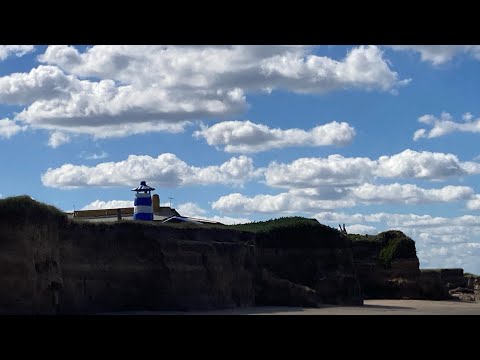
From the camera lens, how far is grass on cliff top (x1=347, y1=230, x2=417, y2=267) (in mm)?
54375

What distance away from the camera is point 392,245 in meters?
55.1

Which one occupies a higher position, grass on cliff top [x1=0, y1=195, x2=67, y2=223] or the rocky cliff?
grass on cliff top [x1=0, y1=195, x2=67, y2=223]

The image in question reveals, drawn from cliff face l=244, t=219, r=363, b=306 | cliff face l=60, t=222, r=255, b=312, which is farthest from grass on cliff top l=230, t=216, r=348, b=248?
cliff face l=60, t=222, r=255, b=312

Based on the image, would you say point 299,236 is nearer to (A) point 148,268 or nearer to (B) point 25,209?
(A) point 148,268

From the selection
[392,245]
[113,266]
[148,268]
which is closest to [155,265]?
[148,268]

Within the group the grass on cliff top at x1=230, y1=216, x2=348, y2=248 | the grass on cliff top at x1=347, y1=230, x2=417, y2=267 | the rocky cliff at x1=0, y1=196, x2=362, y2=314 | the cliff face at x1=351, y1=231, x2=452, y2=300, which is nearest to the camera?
the rocky cliff at x1=0, y1=196, x2=362, y2=314

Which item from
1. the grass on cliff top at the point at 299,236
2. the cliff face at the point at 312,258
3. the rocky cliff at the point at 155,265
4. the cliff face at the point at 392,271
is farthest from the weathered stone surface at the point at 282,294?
the cliff face at the point at 392,271

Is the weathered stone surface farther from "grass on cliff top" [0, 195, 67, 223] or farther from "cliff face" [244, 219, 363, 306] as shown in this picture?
"grass on cliff top" [0, 195, 67, 223]

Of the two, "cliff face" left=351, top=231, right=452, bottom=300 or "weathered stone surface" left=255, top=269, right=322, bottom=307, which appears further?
"cliff face" left=351, top=231, right=452, bottom=300

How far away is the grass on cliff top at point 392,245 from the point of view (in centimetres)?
5438

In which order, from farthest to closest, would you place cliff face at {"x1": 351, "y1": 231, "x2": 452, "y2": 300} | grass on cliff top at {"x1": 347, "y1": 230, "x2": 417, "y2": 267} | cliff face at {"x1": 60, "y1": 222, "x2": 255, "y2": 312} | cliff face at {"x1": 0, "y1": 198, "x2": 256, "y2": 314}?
grass on cliff top at {"x1": 347, "y1": 230, "x2": 417, "y2": 267} < cliff face at {"x1": 351, "y1": 231, "x2": 452, "y2": 300} < cliff face at {"x1": 60, "y1": 222, "x2": 255, "y2": 312} < cliff face at {"x1": 0, "y1": 198, "x2": 256, "y2": 314}

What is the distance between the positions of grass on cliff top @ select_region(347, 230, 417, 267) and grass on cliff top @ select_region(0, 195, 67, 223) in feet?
111
